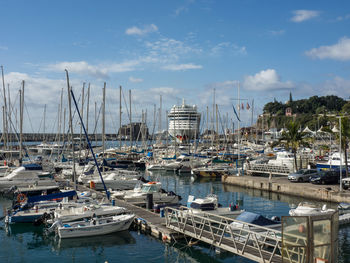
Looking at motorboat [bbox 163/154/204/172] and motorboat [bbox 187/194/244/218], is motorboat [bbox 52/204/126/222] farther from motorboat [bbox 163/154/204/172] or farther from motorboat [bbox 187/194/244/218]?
motorboat [bbox 163/154/204/172]

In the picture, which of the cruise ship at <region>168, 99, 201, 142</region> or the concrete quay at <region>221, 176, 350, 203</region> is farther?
the cruise ship at <region>168, 99, 201, 142</region>

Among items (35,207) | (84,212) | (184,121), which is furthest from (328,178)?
(184,121)

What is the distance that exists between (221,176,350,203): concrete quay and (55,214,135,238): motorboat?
20329 millimetres

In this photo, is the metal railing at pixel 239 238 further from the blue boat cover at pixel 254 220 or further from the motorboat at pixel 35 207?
the motorboat at pixel 35 207

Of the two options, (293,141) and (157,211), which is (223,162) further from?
(157,211)

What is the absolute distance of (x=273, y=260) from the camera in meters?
15.3

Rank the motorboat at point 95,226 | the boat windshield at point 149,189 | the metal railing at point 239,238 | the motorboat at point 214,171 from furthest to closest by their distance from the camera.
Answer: the motorboat at point 214,171 < the boat windshield at point 149,189 < the motorboat at point 95,226 < the metal railing at point 239,238

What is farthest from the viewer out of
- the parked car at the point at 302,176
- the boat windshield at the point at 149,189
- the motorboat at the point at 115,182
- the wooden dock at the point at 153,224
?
the parked car at the point at 302,176

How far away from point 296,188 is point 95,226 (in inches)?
947

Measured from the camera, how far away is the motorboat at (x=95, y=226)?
23.2 meters

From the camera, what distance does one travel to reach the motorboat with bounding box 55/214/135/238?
913 inches

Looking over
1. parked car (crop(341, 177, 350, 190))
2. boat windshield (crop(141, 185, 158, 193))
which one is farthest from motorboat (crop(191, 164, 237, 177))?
boat windshield (crop(141, 185, 158, 193))

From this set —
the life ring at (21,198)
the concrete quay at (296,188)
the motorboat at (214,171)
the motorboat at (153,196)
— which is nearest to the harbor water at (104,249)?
the life ring at (21,198)

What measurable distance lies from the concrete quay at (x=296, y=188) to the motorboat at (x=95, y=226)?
20329 mm
